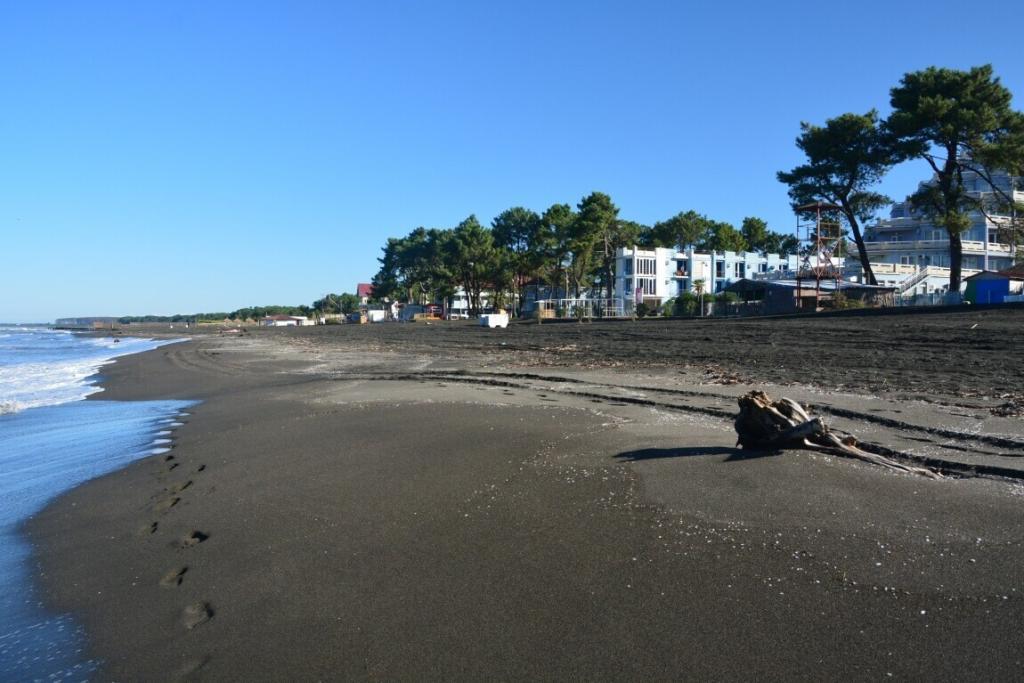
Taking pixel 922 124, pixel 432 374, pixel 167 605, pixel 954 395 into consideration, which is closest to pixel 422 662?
pixel 167 605

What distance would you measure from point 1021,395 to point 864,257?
41332 mm

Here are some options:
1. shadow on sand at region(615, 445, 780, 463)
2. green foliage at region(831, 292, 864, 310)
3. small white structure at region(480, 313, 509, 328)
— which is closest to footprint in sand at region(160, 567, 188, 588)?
shadow on sand at region(615, 445, 780, 463)

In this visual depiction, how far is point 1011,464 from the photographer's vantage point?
5.90m

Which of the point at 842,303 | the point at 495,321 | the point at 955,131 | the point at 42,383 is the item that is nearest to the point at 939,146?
the point at 955,131

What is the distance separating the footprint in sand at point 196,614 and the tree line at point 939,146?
43.4m

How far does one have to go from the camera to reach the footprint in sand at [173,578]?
4555 mm

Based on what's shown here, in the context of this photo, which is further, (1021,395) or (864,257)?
(864,257)

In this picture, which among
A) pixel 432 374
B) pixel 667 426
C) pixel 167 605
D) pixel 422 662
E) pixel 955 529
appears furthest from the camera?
pixel 432 374

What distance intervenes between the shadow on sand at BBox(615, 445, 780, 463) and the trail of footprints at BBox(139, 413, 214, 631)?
4.37 m

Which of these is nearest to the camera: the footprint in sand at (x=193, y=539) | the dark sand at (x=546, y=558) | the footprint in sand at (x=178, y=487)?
the dark sand at (x=546, y=558)

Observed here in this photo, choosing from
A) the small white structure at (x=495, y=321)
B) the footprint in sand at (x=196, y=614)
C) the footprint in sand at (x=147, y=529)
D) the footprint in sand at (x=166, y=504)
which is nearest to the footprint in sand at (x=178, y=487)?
the footprint in sand at (x=166, y=504)

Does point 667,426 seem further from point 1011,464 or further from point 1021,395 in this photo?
point 1021,395

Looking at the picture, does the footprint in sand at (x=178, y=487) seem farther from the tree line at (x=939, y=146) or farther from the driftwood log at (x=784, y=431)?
the tree line at (x=939, y=146)

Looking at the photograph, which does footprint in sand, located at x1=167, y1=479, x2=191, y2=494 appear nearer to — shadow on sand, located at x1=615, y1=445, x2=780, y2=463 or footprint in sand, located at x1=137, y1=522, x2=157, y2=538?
footprint in sand, located at x1=137, y1=522, x2=157, y2=538
